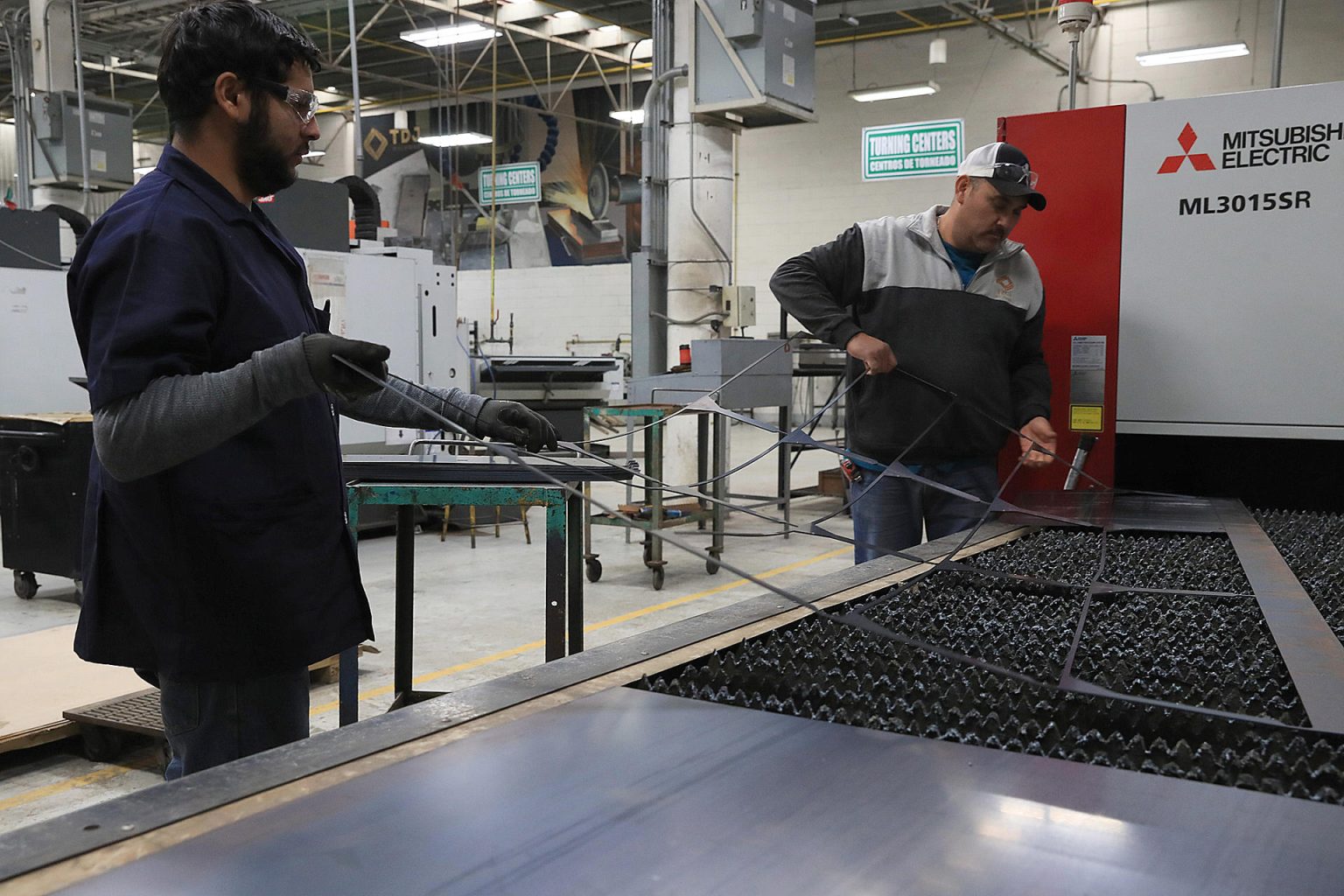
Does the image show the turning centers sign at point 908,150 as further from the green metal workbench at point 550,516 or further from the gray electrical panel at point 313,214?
the green metal workbench at point 550,516

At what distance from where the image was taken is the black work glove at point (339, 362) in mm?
1139

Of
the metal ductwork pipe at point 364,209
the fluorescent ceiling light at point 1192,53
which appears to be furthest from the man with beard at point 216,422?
the fluorescent ceiling light at point 1192,53

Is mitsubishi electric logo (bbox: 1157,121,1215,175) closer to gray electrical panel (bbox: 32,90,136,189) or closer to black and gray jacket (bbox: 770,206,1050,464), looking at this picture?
black and gray jacket (bbox: 770,206,1050,464)

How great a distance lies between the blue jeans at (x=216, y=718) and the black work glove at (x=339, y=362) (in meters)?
0.42

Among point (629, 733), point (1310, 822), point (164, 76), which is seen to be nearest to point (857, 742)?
point (629, 733)

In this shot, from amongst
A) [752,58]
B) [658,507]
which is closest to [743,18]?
[752,58]

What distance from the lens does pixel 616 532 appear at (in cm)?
664

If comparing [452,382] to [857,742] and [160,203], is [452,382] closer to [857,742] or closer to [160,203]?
[160,203]

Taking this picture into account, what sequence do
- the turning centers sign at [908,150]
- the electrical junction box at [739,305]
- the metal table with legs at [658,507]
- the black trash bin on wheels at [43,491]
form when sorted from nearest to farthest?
the black trash bin on wheels at [43,491]
the metal table with legs at [658,507]
the electrical junction box at [739,305]
the turning centers sign at [908,150]

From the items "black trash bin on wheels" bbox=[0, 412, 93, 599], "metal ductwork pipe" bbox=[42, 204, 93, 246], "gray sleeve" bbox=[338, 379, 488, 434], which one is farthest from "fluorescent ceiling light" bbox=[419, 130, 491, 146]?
"gray sleeve" bbox=[338, 379, 488, 434]

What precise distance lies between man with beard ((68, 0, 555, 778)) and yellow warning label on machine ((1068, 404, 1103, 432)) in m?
1.89

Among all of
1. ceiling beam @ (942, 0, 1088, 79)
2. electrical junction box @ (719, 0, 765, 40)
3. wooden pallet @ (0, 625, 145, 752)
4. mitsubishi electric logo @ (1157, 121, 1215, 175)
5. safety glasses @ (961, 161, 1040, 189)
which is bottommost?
wooden pallet @ (0, 625, 145, 752)

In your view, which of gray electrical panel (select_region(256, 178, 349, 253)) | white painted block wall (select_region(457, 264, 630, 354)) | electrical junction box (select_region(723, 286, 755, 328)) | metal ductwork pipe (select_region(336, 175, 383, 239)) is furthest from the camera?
white painted block wall (select_region(457, 264, 630, 354))

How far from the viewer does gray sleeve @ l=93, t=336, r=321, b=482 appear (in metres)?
1.13
